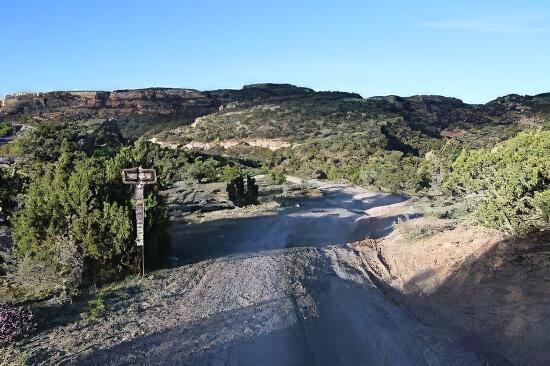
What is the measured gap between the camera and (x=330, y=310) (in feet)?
43.1

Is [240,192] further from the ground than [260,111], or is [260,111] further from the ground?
[260,111]

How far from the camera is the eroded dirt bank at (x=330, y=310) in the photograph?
10.1 meters

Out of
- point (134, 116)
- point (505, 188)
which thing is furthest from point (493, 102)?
point (505, 188)

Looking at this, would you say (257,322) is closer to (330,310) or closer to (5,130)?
(330,310)

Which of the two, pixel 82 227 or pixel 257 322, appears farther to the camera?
pixel 82 227

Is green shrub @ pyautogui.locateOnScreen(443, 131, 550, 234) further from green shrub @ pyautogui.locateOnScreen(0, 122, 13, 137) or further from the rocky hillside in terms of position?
the rocky hillside

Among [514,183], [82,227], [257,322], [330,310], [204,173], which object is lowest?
[330,310]

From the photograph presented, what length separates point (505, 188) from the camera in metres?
17.4

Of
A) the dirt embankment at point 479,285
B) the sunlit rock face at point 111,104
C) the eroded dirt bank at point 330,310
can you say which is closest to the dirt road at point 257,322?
the eroded dirt bank at point 330,310

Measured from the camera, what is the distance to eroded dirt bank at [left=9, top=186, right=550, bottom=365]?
1015 centimetres

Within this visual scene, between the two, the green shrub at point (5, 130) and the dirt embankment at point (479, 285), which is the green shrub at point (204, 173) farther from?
the dirt embankment at point (479, 285)

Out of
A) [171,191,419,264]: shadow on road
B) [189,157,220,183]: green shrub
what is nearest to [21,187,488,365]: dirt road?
[171,191,419,264]: shadow on road

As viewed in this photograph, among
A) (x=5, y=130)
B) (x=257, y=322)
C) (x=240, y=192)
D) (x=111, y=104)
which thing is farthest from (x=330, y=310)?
(x=111, y=104)

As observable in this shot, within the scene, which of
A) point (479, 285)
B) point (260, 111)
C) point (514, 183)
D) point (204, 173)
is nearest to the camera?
point (479, 285)
